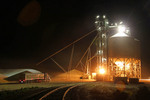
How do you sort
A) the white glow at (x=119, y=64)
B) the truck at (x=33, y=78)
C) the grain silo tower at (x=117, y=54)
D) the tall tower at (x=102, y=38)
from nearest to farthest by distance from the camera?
1. the truck at (x=33, y=78)
2. the grain silo tower at (x=117, y=54)
3. the white glow at (x=119, y=64)
4. the tall tower at (x=102, y=38)

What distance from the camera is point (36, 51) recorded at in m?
102

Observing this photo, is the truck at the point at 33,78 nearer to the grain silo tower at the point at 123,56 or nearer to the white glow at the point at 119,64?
the grain silo tower at the point at 123,56

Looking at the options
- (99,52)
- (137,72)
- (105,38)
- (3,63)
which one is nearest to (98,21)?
(105,38)

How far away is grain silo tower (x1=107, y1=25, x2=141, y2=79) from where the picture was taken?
47.7 metres

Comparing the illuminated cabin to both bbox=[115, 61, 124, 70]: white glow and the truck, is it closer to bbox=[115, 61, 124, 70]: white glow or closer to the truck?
bbox=[115, 61, 124, 70]: white glow

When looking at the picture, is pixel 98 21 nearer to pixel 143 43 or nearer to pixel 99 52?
pixel 99 52

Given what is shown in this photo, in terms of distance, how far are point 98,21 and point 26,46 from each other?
55928 millimetres

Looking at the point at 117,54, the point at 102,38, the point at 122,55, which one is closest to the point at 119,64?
the point at 122,55

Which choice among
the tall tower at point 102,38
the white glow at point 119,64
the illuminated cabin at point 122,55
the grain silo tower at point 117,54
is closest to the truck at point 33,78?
the grain silo tower at point 117,54

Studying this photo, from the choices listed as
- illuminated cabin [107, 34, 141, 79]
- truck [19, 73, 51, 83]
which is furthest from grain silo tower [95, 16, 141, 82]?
truck [19, 73, 51, 83]

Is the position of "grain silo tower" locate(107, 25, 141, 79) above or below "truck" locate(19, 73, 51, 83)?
above

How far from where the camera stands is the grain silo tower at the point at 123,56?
47.7 metres

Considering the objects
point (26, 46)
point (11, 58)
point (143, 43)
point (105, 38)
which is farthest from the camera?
point (26, 46)

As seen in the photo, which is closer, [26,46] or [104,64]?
[104,64]
